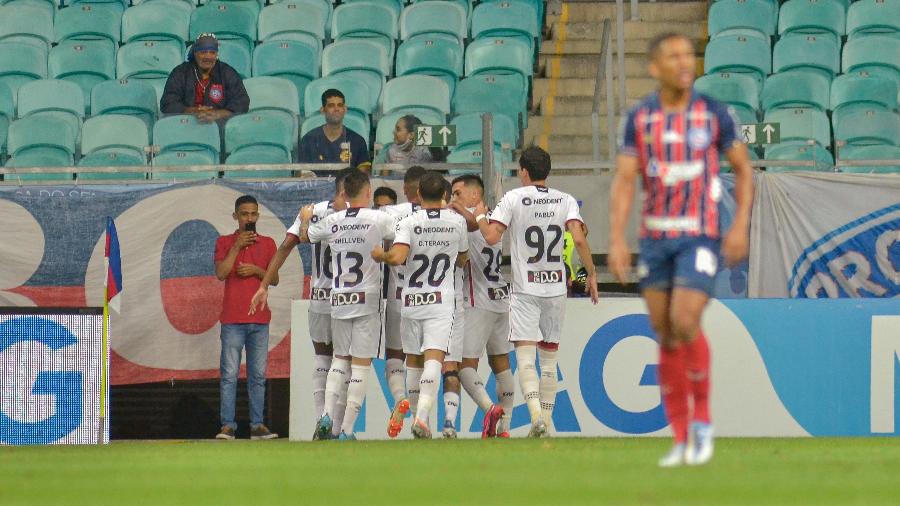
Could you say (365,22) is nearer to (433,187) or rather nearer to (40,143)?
(40,143)

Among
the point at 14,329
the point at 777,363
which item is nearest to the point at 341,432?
the point at 14,329

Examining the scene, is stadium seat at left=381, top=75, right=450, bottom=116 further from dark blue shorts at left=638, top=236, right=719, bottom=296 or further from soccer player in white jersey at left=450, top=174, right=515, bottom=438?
dark blue shorts at left=638, top=236, right=719, bottom=296

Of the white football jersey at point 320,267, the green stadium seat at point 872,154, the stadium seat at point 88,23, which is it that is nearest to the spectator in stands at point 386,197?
the white football jersey at point 320,267

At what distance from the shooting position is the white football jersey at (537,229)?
40.2ft

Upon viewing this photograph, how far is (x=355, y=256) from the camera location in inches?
488

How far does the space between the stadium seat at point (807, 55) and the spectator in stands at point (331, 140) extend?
5.73m

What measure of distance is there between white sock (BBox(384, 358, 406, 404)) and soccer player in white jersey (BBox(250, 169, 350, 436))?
456mm

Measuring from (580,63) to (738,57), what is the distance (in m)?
1.91

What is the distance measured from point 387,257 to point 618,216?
473cm

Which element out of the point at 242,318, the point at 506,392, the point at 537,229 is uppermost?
the point at 537,229

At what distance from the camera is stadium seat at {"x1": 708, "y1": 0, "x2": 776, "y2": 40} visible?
60.7ft

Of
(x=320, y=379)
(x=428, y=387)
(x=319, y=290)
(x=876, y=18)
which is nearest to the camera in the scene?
(x=428, y=387)

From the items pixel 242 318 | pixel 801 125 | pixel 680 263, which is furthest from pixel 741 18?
pixel 680 263

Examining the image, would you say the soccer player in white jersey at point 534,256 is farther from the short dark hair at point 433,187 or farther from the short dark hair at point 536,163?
the short dark hair at point 433,187
